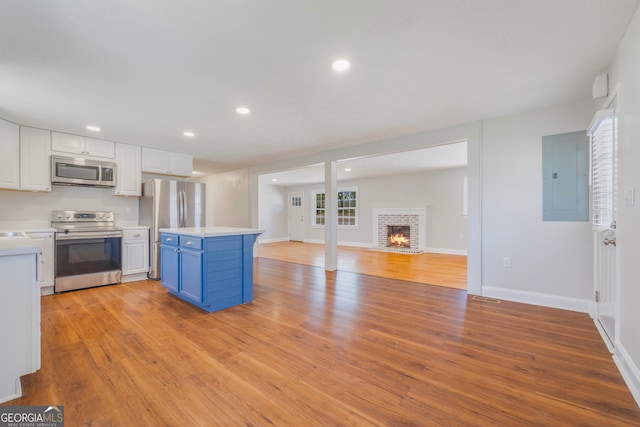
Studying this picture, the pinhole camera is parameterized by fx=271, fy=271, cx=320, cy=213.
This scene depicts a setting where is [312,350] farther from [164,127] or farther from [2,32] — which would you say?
Result: [164,127]

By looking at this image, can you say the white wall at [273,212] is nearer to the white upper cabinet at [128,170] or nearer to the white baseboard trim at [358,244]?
the white baseboard trim at [358,244]

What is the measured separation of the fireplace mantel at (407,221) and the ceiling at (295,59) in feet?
14.6

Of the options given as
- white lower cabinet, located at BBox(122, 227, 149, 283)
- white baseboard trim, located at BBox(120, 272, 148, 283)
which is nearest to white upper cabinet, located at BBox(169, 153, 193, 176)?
white lower cabinet, located at BBox(122, 227, 149, 283)

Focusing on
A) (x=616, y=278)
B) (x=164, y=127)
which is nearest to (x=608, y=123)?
(x=616, y=278)

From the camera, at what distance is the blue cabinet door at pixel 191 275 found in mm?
2980

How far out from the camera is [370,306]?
3178mm

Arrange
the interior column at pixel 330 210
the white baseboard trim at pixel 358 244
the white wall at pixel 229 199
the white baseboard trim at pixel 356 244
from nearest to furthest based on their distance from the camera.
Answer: the interior column at pixel 330 210
the white wall at pixel 229 199
the white baseboard trim at pixel 358 244
the white baseboard trim at pixel 356 244

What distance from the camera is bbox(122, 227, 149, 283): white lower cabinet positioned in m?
4.27

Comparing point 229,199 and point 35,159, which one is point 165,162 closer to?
point 35,159

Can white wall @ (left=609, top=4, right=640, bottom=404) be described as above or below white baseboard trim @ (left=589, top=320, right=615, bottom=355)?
above

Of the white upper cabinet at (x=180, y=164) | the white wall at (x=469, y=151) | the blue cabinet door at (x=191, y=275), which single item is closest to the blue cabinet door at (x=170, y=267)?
the blue cabinet door at (x=191, y=275)

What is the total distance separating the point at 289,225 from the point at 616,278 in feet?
30.4

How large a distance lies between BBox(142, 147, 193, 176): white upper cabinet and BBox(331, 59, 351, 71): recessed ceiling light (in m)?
4.04

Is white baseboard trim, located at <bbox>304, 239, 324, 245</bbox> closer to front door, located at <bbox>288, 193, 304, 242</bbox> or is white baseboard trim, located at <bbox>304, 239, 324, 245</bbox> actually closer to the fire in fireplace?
front door, located at <bbox>288, 193, 304, 242</bbox>
